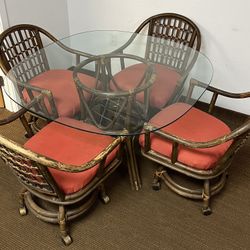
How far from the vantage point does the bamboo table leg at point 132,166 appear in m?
1.85

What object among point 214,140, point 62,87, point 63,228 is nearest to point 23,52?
point 62,87

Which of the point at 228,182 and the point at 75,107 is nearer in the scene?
the point at 75,107

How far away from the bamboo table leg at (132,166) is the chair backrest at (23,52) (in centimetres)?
80

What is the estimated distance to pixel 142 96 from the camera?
5.77 ft

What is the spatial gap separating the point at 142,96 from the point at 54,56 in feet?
2.70

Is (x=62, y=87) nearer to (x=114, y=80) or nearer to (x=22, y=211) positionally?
(x=114, y=80)

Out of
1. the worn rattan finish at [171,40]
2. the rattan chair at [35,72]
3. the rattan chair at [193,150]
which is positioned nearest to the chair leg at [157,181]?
the rattan chair at [193,150]

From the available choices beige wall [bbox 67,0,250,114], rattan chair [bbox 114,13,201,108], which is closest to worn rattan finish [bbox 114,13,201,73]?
rattan chair [bbox 114,13,201,108]

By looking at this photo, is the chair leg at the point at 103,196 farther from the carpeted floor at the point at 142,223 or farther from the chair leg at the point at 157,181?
the chair leg at the point at 157,181

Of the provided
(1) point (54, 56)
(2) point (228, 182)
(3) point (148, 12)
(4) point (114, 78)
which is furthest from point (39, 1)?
(2) point (228, 182)

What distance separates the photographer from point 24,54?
2.17 meters

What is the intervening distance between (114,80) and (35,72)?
0.58 meters

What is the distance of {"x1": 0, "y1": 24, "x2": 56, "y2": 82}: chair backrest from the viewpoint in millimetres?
2006

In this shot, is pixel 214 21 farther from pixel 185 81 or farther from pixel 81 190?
pixel 81 190
